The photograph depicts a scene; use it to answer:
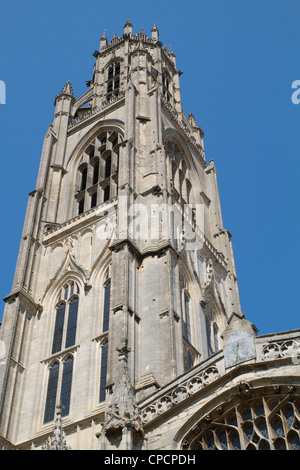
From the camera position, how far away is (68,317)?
30469 millimetres

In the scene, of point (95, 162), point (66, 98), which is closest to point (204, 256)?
point (95, 162)

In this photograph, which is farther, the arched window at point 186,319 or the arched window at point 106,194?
the arched window at point 106,194

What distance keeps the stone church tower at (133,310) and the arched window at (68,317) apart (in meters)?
0.06

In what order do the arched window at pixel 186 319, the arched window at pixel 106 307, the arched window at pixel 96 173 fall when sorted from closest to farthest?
the arched window at pixel 106 307 → the arched window at pixel 186 319 → the arched window at pixel 96 173

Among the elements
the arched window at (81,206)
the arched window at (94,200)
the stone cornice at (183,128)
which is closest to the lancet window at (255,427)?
the arched window at (94,200)

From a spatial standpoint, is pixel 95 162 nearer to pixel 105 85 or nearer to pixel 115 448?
pixel 105 85

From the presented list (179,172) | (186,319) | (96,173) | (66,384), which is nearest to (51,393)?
(66,384)

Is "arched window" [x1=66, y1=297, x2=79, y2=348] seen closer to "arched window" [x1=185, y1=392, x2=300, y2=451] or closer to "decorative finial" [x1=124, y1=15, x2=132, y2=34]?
"arched window" [x1=185, y1=392, x2=300, y2=451]

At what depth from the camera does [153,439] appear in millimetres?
16094

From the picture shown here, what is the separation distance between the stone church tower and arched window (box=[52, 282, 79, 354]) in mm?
62

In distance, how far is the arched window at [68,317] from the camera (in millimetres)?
29484

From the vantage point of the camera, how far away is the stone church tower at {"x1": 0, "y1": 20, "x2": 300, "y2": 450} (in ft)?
52.6

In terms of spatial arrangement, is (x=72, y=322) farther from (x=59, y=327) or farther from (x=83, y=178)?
(x=83, y=178)

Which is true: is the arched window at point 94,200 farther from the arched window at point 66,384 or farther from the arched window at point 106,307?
the arched window at point 66,384
